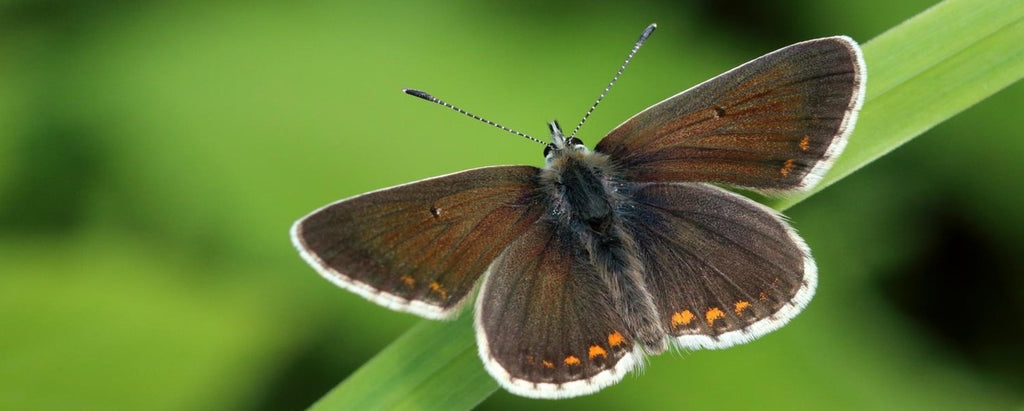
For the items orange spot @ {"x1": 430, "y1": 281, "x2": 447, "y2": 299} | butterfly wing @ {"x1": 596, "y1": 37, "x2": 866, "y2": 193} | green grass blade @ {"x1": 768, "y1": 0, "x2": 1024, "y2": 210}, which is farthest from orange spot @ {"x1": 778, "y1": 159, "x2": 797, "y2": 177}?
orange spot @ {"x1": 430, "y1": 281, "x2": 447, "y2": 299}

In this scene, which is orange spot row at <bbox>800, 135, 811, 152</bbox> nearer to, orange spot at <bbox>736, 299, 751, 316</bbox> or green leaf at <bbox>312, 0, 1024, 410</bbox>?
green leaf at <bbox>312, 0, 1024, 410</bbox>

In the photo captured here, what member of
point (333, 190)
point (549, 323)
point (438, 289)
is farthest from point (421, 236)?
point (333, 190)

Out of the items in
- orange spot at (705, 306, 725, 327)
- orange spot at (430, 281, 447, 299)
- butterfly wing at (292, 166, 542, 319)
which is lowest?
orange spot at (705, 306, 725, 327)

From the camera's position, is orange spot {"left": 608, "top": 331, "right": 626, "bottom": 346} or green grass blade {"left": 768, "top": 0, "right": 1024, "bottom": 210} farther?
green grass blade {"left": 768, "top": 0, "right": 1024, "bottom": 210}

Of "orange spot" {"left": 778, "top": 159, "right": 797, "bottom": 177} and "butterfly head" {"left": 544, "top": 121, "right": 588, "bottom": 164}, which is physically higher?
"butterfly head" {"left": 544, "top": 121, "right": 588, "bottom": 164}

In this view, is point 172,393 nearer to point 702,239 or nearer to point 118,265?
point 118,265

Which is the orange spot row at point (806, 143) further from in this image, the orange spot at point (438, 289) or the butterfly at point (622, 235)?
the orange spot at point (438, 289)

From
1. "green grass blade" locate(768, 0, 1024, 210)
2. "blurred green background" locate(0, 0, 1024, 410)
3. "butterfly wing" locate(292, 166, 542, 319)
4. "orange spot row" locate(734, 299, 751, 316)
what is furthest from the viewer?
"blurred green background" locate(0, 0, 1024, 410)
